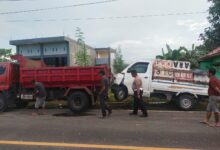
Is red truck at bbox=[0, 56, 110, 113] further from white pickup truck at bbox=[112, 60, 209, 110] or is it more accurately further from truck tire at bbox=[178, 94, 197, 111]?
truck tire at bbox=[178, 94, 197, 111]

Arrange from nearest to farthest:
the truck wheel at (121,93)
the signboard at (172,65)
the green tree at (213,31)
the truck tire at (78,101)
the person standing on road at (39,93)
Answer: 1. the person standing on road at (39,93)
2. the truck tire at (78,101)
3. the truck wheel at (121,93)
4. the signboard at (172,65)
5. the green tree at (213,31)

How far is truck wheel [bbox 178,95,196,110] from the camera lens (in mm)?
15562

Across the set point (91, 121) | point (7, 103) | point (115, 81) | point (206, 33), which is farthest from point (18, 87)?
point (206, 33)

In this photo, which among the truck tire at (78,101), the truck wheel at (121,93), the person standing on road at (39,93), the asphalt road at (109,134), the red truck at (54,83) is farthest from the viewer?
the truck wheel at (121,93)

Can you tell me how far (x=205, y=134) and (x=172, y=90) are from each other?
6116 millimetres

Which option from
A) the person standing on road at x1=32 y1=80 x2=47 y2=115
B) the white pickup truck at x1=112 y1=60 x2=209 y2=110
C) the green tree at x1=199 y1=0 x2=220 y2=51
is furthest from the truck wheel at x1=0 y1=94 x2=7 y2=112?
the green tree at x1=199 y1=0 x2=220 y2=51

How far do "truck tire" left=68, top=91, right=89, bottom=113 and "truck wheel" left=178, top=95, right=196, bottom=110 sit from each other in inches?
159

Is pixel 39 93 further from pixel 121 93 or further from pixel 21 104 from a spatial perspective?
pixel 121 93

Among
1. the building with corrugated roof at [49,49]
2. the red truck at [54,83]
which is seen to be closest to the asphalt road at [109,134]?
the red truck at [54,83]

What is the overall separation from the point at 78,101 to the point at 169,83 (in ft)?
13.0

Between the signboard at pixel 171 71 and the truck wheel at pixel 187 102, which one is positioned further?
the signboard at pixel 171 71

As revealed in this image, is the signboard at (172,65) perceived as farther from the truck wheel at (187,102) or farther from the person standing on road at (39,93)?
the person standing on road at (39,93)

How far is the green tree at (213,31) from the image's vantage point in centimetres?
3045

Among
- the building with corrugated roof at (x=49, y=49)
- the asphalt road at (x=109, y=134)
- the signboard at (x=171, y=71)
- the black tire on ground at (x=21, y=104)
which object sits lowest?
the asphalt road at (x=109, y=134)
